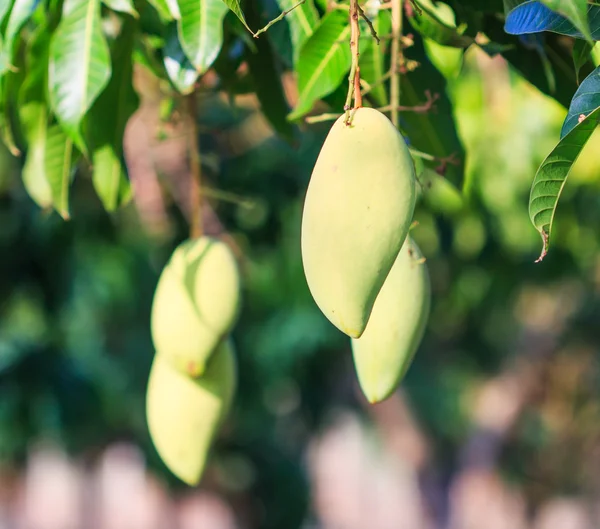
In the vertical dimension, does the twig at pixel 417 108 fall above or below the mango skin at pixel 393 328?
above

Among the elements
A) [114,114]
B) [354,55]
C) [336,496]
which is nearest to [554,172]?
[354,55]

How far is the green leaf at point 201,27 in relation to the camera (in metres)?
0.67

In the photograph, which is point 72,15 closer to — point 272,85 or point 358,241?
point 272,85

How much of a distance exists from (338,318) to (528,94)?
80.5 inches

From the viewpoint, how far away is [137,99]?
0.90 metres

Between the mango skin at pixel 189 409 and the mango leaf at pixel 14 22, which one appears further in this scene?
the mango skin at pixel 189 409

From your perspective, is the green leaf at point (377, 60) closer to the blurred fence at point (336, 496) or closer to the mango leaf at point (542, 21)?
the mango leaf at point (542, 21)

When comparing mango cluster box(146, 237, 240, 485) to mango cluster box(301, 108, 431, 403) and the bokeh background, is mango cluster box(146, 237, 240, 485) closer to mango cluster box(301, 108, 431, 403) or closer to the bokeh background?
mango cluster box(301, 108, 431, 403)

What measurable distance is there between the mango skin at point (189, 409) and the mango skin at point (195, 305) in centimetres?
4

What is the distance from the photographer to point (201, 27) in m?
0.68

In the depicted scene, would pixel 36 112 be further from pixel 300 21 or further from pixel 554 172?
Result: pixel 554 172

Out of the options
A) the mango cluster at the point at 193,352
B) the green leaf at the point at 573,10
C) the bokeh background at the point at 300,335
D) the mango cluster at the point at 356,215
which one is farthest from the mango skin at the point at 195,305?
the bokeh background at the point at 300,335

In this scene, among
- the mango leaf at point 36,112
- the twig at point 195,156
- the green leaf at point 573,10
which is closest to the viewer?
the green leaf at point 573,10

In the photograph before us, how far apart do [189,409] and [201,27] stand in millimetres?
404
